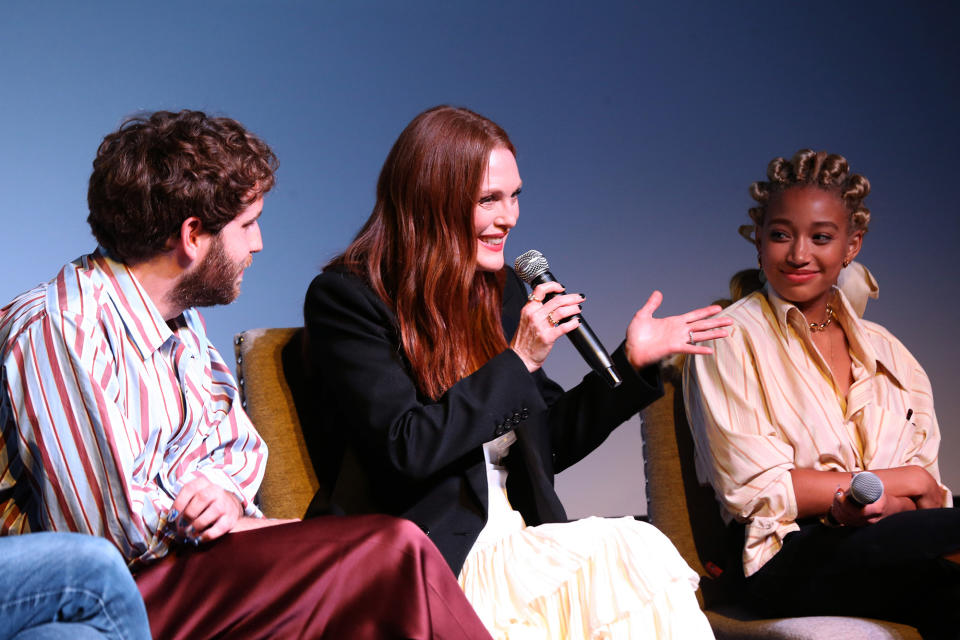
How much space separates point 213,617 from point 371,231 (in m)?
0.98

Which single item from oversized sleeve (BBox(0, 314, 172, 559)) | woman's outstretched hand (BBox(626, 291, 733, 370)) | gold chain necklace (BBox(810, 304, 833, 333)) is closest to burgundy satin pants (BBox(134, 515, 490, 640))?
oversized sleeve (BBox(0, 314, 172, 559))

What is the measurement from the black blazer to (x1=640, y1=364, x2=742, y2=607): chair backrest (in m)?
0.27

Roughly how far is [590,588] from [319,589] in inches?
22.3

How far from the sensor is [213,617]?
4.58 ft

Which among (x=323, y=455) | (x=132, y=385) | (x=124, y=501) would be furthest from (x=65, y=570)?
(x=323, y=455)

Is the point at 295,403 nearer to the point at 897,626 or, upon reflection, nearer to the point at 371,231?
the point at 371,231

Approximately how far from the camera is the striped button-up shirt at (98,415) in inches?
56.6

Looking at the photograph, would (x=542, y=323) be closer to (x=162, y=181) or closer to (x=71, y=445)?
(x=162, y=181)

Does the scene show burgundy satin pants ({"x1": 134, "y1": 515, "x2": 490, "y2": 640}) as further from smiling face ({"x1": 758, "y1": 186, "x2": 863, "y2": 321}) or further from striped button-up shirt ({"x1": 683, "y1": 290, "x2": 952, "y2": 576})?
smiling face ({"x1": 758, "y1": 186, "x2": 863, "y2": 321})

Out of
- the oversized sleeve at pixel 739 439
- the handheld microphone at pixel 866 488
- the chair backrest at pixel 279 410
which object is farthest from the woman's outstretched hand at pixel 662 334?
the chair backrest at pixel 279 410

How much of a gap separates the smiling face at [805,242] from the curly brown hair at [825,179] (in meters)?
0.02

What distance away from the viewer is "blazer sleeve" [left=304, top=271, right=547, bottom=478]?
1854mm

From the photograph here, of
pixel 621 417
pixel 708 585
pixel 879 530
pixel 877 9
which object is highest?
pixel 877 9

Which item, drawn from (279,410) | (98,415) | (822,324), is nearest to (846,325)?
(822,324)
